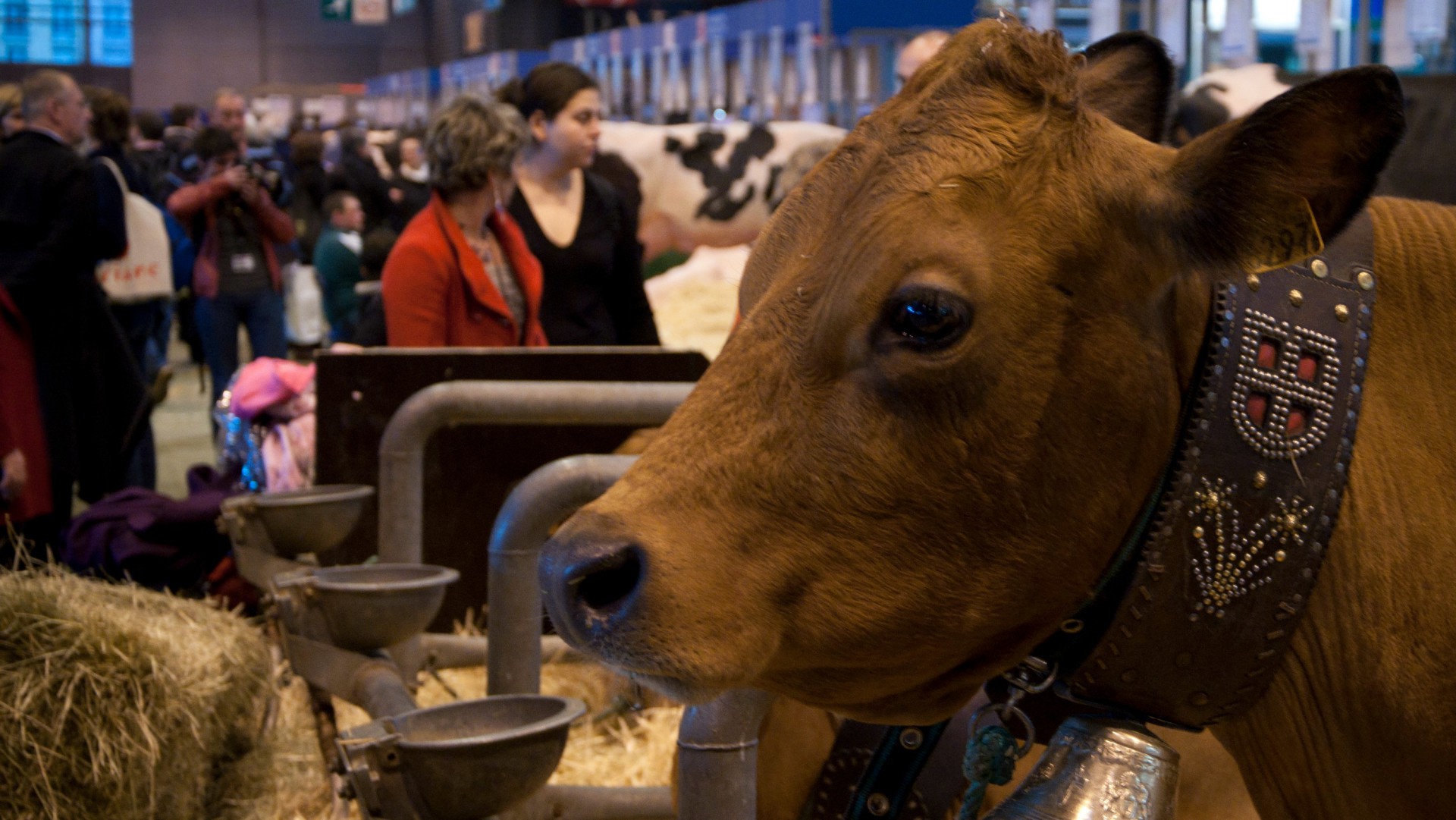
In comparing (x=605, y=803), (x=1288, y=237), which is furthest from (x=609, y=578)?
(x=605, y=803)

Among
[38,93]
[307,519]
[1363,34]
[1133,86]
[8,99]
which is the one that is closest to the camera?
[1133,86]

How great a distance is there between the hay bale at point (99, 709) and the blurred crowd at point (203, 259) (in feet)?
3.61

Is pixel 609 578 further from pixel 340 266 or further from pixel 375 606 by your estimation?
pixel 340 266

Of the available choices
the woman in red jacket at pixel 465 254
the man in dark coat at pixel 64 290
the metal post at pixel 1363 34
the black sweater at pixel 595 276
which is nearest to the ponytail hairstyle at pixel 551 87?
the black sweater at pixel 595 276

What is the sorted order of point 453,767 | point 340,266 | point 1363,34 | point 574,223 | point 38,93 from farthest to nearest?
point 340,266 → point 1363,34 → point 38,93 → point 574,223 → point 453,767

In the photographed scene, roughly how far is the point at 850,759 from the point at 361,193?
742 centimetres

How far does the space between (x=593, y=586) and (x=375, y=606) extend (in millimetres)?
1237

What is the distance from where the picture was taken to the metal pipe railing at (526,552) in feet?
6.10

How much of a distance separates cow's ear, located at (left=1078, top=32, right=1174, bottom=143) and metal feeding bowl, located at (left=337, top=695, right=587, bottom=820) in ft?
3.03

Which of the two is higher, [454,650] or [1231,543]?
[1231,543]

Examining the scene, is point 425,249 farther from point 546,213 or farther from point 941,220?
point 941,220

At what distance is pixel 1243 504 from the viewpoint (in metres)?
1.11

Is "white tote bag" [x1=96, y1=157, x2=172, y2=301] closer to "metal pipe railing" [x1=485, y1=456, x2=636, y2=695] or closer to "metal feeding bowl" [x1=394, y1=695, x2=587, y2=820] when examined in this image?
"metal pipe railing" [x1=485, y1=456, x2=636, y2=695]

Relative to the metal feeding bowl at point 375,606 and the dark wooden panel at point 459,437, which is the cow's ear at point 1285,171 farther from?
the dark wooden panel at point 459,437
